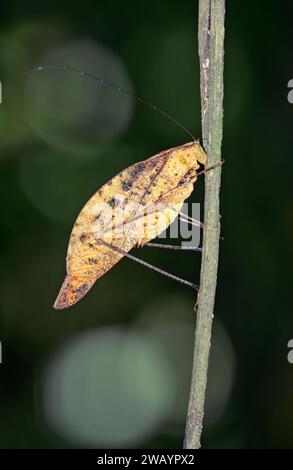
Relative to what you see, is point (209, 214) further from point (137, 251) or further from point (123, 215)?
point (137, 251)

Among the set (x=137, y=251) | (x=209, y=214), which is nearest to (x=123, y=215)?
(x=209, y=214)

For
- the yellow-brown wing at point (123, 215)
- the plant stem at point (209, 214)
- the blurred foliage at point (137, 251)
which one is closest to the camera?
the plant stem at point (209, 214)

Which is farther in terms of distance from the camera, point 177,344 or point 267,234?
point 177,344

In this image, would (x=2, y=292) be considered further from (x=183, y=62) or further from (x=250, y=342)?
(x=183, y=62)

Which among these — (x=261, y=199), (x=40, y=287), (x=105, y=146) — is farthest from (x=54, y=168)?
(x=261, y=199)

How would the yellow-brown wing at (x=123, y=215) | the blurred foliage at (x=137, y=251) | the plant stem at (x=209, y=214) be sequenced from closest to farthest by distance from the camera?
the plant stem at (x=209, y=214)
the yellow-brown wing at (x=123, y=215)
the blurred foliage at (x=137, y=251)

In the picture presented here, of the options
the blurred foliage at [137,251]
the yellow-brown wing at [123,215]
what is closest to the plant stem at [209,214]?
the yellow-brown wing at [123,215]

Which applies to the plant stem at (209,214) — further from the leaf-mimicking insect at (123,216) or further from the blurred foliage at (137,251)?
the blurred foliage at (137,251)
